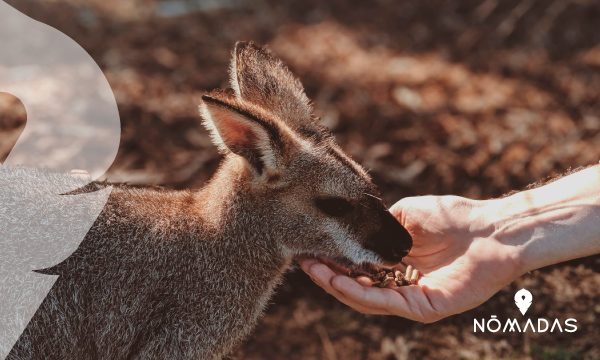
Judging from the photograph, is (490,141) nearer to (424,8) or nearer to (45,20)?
(424,8)

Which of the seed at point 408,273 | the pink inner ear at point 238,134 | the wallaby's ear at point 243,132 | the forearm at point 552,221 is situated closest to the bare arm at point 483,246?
the forearm at point 552,221

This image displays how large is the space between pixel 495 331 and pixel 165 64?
412 cm

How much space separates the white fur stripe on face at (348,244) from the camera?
161 inches

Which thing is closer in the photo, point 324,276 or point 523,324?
point 324,276

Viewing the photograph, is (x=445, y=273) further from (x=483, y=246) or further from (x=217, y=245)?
(x=217, y=245)

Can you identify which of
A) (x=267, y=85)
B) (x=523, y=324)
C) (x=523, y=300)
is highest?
(x=267, y=85)

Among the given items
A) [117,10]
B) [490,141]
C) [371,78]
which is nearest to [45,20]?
[117,10]

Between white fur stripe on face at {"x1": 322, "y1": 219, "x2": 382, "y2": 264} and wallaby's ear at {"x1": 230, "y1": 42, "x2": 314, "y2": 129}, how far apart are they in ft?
2.01

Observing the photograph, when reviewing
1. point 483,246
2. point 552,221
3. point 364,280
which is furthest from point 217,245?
point 552,221

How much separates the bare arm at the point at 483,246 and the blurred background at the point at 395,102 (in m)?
1.14

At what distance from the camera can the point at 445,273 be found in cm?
431

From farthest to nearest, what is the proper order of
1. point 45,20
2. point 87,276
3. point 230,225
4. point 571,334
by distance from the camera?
point 45,20 → point 571,334 → point 230,225 → point 87,276

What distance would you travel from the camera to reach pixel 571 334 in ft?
17.2

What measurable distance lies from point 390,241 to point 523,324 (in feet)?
5.65
